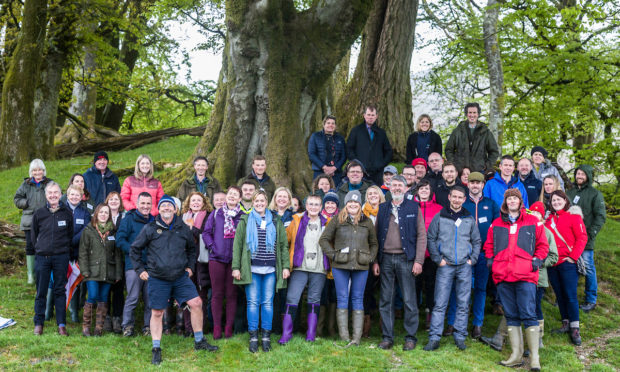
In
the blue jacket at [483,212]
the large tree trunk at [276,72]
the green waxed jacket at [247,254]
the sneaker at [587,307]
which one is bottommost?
the sneaker at [587,307]

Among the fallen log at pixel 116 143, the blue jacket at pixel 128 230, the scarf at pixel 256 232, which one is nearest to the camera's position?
the scarf at pixel 256 232

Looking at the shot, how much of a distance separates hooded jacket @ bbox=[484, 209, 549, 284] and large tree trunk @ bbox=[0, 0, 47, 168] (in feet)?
48.2

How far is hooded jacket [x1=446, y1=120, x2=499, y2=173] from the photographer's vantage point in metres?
8.66

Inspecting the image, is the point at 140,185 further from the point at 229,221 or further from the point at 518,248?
the point at 518,248

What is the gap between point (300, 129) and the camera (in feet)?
31.6

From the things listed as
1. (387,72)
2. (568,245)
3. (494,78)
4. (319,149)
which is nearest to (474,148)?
(568,245)

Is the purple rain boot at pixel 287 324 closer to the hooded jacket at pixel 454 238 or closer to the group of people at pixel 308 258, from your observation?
the group of people at pixel 308 258

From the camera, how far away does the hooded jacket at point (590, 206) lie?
808cm

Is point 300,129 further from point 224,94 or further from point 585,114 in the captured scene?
point 585,114

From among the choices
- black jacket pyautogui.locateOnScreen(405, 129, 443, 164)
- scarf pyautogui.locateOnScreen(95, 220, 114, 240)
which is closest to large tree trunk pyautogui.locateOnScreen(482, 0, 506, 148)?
black jacket pyautogui.locateOnScreen(405, 129, 443, 164)

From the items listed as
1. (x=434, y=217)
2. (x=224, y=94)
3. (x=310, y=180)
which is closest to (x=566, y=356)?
(x=434, y=217)

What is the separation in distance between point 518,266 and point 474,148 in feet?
10.0

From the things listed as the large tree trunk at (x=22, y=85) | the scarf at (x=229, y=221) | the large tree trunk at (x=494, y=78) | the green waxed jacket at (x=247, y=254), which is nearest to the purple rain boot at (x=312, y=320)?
the green waxed jacket at (x=247, y=254)

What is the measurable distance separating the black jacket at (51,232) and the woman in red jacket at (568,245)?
625cm
